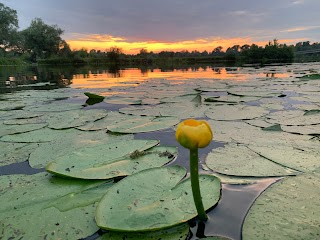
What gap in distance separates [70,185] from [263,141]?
1088mm

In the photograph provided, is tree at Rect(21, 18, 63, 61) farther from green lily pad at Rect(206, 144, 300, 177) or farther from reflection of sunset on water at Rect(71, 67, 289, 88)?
green lily pad at Rect(206, 144, 300, 177)

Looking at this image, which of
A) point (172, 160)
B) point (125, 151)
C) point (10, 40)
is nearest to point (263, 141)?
point (172, 160)

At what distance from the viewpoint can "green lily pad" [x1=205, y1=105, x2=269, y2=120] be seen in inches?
81.4

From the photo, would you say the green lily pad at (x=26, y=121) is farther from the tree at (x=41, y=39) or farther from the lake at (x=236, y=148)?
the tree at (x=41, y=39)

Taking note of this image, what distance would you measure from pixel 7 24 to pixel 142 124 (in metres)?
37.1

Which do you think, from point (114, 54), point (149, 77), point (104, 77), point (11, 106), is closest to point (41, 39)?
point (114, 54)

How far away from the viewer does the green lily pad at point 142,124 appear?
185 cm

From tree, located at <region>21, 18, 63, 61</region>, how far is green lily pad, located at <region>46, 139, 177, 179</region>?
38.0m

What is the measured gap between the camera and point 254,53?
2639cm

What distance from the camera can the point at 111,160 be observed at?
129cm

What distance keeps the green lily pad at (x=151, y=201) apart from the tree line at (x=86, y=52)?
26.0 metres

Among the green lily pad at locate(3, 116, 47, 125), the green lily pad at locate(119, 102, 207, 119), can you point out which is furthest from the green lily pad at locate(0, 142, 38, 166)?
the green lily pad at locate(119, 102, 207, 119)

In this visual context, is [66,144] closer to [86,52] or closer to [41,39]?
[86,52]

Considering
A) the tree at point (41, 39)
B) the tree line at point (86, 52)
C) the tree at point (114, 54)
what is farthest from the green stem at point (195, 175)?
the tree at point (41, 39)
